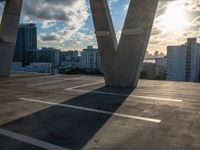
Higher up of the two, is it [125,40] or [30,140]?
[125,40]

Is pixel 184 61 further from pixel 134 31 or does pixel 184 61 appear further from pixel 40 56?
pixel 134 31

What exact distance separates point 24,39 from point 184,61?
157 feet

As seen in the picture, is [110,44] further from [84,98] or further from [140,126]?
[140,126]

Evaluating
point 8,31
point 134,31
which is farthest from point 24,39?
point 134,31

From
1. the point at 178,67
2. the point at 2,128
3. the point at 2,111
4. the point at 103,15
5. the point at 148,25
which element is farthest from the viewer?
the point at 178,67

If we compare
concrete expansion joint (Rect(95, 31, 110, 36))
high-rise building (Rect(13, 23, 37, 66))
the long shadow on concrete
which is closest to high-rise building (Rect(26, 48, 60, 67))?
high-rise building (Rect(13, 23, 37, 66))

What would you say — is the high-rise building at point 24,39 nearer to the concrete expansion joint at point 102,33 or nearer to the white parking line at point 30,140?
the concrete expansion joint at point 102,33

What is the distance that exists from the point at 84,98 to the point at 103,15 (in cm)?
631

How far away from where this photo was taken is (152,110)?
8836 millimetres

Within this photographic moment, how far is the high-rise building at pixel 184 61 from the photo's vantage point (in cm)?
6450

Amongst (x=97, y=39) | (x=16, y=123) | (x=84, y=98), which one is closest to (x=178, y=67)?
(x=97, y=39)

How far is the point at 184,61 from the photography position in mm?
70375

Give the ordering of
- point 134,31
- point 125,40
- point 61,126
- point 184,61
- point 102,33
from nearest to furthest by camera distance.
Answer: point 61,126 → point 134,31 → point 125,40 → point 102,33 → point 184,61

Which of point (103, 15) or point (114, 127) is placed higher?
point (103, 15)
